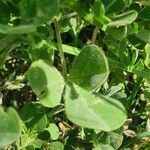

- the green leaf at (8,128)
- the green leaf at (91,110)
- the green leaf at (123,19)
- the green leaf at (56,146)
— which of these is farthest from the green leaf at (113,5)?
the green leaf at (56,146)

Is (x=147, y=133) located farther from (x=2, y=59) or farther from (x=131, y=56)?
(x=2, y=59)

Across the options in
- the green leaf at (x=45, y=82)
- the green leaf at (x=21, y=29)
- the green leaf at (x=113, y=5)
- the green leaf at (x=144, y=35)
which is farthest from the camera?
the green leaf at (x=144, y=35)

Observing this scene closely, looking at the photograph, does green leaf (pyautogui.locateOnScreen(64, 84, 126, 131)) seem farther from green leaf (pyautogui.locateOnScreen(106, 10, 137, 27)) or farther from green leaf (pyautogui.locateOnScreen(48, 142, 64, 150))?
green leaf (pyautogui.locateOnScreen(48, 142, 64, 150))

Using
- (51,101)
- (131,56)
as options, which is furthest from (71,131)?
(51,101)

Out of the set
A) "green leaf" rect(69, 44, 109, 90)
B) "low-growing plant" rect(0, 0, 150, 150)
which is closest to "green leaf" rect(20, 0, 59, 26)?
"low-growing plant" rect(0, 0, 150, 150)

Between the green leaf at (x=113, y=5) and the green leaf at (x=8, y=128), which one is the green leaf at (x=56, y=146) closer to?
the green leaf at (x=8, y=128)

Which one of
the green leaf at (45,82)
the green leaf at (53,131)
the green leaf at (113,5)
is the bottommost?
the green leaf at (53,131)

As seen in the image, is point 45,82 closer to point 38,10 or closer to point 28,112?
point 38,10
